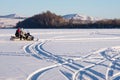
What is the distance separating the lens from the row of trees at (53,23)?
7156cm

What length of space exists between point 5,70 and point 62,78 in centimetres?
209

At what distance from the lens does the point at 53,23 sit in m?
75.9

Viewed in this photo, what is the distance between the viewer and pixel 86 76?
8258 mm

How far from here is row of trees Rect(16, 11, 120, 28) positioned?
71562 mm

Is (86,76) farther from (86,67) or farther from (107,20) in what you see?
(107,20)

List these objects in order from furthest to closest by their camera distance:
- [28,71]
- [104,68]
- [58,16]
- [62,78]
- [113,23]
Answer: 1. [58,16]
2. [113,23]
3. [104,68]
4. [28,71]
5. [62,78]

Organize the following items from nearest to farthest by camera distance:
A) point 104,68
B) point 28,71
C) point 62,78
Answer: point 62,78
point 28,71
point 104,68

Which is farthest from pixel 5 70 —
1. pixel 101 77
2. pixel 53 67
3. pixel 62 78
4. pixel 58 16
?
pixel 58 16

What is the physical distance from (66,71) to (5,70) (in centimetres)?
165

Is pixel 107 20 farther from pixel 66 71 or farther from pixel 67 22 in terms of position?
pixel 66 71

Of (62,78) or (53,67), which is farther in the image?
(53,67)

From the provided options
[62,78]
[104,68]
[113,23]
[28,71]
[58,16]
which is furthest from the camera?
[58,16]

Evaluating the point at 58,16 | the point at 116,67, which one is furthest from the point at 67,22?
the point at 116,67

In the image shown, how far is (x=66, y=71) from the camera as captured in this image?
925cm
